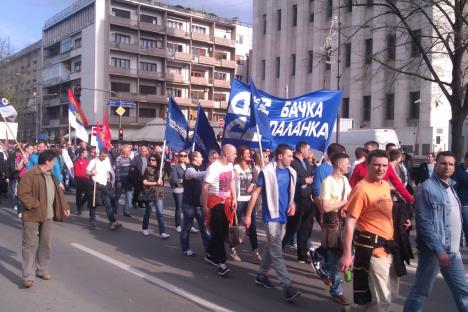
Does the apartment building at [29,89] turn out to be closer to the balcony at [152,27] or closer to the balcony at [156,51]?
the balcony at [156,51]

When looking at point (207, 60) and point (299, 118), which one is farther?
point (207, 60)

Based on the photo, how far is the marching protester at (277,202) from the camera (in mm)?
5992

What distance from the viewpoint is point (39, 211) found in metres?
6.43

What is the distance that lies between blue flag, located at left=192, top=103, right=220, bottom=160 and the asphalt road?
1.85m

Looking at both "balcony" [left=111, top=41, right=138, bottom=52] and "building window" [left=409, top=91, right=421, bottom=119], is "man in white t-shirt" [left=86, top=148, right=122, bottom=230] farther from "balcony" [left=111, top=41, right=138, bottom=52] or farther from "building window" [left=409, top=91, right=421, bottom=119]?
"balcony" [left=111, top=41, right=138, bottom=52]

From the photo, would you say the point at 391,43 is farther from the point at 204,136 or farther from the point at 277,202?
the point at 277,202

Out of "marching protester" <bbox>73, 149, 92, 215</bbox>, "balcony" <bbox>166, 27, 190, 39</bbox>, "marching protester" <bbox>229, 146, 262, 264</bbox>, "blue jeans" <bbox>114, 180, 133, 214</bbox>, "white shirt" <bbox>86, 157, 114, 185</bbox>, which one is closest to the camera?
"marching protester" <bbox>229, 146, 262, 264</bbox>

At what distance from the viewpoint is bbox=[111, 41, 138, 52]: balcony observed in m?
62.5

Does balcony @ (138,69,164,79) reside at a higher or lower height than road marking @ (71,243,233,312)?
higher

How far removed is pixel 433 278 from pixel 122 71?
202 feet

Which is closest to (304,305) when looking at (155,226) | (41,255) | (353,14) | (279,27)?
(41,255)

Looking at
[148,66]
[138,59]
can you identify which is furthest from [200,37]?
[138,59]

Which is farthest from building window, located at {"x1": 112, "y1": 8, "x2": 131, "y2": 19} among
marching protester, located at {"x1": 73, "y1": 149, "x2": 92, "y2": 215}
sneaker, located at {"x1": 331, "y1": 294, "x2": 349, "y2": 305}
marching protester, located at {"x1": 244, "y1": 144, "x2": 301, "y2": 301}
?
sneaker, located at {"x1": 331, "y1": 294, "x2": 349, "y2": 305}

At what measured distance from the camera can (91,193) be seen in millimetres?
11492
